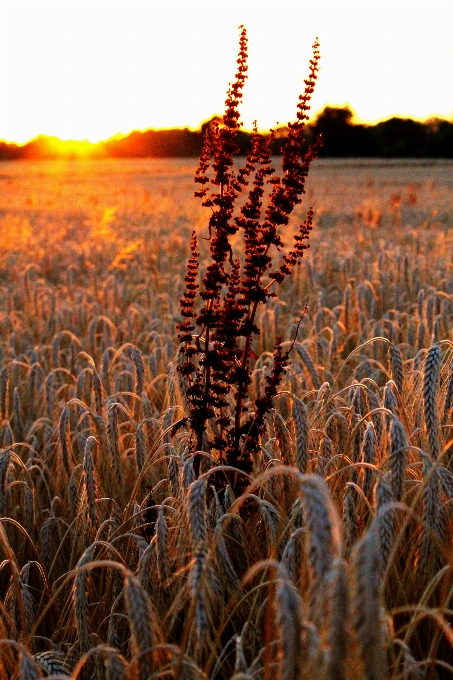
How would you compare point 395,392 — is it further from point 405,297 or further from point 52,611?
point 405,297

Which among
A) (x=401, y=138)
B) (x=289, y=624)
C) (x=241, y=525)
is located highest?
(x=401, y=138)

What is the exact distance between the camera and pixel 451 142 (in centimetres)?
5700

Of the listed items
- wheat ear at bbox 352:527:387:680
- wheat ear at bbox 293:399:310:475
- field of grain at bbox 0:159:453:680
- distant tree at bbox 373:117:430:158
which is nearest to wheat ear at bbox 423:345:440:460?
field of grain at bbox 0:159:453:680

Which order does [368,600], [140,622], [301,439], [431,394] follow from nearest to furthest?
[368,600] < [140,622] < [431,394] < [301,439]

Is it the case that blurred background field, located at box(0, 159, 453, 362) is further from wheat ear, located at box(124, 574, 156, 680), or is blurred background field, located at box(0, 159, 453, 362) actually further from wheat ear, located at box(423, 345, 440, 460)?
wheat ear, located at box(124, 574, 156, 680)

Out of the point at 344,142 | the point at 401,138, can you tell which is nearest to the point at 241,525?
the point at 344,142

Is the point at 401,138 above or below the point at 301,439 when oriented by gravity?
above

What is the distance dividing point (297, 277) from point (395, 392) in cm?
410

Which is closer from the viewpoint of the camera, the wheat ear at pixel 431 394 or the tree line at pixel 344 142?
the wheat ear at pixel 431 394

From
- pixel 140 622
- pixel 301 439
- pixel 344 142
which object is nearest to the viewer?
pixel 140 622

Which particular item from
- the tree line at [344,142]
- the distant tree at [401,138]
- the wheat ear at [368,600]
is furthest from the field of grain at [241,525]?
the distant tree at [401,138]

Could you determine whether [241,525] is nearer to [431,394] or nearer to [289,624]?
[431,394]

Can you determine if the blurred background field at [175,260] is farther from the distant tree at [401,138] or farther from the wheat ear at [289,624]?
the distant tree at [401,138]

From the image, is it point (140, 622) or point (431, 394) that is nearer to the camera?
point (140, 622)
